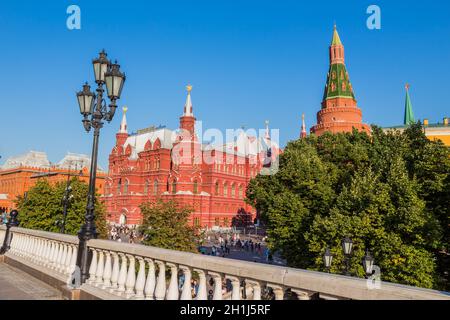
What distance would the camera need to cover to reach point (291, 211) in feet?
80.5

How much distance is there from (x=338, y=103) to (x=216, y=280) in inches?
2574

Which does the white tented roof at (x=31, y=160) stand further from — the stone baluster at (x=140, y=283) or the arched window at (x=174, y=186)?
the stone baluster at (x=140, y=283)

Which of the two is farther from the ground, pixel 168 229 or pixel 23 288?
pixel 168 229

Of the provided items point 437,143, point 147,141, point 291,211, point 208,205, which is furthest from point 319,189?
point 147,141

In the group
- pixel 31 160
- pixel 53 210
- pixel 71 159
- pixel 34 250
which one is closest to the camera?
pixel 34 250


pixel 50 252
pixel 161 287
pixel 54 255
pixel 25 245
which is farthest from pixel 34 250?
pixel 161 287

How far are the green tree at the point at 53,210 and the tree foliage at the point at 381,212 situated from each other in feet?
56.9

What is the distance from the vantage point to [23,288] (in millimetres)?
8047

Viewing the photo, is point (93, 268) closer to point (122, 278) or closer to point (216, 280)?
point (122, 278)

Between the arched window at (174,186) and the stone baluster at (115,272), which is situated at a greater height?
the arched window at (174,186)

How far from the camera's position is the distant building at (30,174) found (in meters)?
93.1

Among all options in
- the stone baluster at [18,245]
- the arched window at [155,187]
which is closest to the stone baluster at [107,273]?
the stone baluster at [18,245]

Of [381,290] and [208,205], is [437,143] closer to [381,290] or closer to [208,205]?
[381,290]

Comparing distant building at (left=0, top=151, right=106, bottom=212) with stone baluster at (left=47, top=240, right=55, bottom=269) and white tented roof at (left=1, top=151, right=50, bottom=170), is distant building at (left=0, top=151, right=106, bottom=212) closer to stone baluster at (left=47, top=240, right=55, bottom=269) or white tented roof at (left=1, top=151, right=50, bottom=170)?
white tented roof at (left=1, top=151, right=50, bottom=170)
